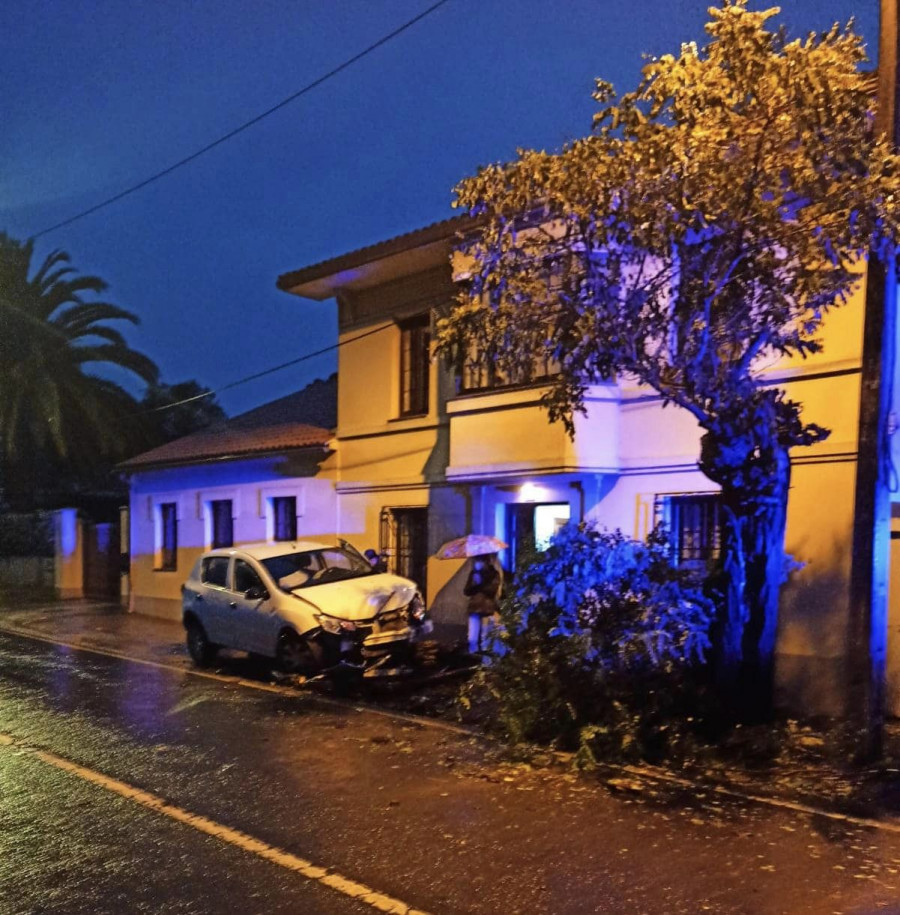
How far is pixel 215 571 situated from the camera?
12.8 m

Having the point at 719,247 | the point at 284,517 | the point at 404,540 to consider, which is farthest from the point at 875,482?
the point at 284,517

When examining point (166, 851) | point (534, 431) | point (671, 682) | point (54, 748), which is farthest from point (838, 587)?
point (54, 748)

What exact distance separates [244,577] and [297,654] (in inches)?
61.4

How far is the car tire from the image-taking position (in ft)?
41.5

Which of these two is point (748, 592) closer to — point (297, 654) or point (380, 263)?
point (297, 654)

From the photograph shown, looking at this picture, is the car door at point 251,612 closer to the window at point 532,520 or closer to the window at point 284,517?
the window at point 532,520

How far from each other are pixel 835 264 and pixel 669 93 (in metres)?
1.88

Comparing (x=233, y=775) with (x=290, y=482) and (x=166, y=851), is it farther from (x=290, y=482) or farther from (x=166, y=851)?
(x=290, y=482)

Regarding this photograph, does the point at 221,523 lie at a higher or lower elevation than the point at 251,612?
higher

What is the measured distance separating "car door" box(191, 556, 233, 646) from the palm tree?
12584 millimetres

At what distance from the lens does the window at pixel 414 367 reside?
14.7m

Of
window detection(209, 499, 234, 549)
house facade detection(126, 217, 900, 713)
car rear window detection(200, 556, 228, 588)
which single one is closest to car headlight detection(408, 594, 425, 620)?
house facade detection(126, 217, 900, 713)

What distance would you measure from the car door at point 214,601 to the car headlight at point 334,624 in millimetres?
1953

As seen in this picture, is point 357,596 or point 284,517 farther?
point 284,517
